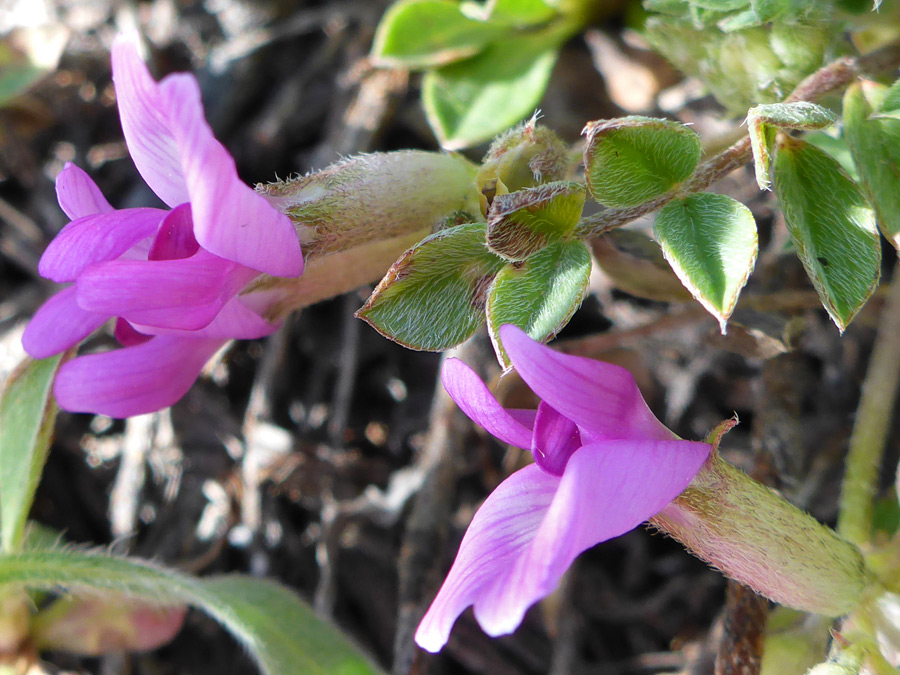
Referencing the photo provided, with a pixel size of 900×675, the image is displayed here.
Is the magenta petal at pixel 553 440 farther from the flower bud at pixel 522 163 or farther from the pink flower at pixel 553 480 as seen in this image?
the flower bud at pixel 522 163

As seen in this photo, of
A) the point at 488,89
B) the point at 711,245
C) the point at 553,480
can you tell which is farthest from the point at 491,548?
the point at 488,89

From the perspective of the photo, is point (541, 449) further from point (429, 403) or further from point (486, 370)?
point (429, 403)

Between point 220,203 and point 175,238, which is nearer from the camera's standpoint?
point 220,203

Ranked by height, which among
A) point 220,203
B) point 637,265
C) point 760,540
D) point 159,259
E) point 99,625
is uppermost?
point 220,203

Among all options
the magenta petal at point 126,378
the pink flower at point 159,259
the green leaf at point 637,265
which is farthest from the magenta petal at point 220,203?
the green leaf at point 637,265

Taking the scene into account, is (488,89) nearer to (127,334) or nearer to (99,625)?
(127,334)

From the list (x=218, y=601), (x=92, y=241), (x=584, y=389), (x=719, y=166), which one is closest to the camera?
(x=584, y=389)
